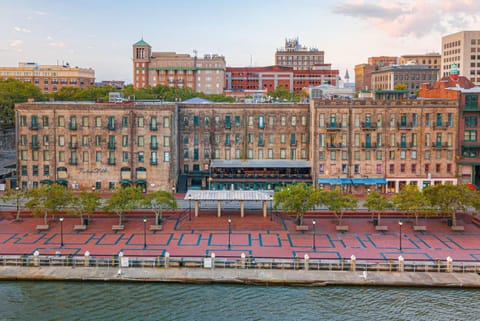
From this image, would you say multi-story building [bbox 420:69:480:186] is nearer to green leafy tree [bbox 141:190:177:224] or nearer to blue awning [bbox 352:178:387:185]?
blue awning [bbox 352:178:387:185]

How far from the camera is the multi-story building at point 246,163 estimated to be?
88062 millimetres

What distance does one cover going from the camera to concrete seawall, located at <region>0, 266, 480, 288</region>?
49.9 metres

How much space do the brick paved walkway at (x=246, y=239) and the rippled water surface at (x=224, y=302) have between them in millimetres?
7517

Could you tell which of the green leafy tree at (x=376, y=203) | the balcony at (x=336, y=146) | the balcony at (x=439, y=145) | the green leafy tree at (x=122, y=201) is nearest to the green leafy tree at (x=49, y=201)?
the green leafy tree at (x=122, y=201)

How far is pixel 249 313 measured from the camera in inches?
1759

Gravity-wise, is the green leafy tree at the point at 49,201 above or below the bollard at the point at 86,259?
above

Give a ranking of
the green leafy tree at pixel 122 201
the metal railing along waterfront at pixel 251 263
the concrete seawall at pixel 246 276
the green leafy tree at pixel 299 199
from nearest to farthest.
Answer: the concrete seawall at pixel 246 276, the metal railing along waterfront at pixel 251 263, the green leafy tree at pixel 299 199, the green leafy tree at pixel 122 201

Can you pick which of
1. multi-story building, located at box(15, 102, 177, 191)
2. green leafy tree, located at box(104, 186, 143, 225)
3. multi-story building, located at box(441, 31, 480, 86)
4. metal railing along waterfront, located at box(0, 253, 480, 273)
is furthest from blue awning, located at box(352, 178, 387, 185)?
multi-story building, located at box(441, 31, 480, 86)

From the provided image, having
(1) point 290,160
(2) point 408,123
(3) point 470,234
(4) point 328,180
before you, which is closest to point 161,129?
(1) point 290,160

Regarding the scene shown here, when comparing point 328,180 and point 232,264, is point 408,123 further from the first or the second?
point 232,264

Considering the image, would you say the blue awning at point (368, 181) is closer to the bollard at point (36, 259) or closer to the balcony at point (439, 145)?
the balcony at point (439, 145)

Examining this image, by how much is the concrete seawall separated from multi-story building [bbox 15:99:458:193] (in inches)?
1447

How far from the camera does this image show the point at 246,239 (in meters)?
63.3

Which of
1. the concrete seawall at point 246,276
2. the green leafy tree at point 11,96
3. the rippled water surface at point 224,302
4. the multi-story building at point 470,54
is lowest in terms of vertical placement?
the rippled water surface at point 224,302
